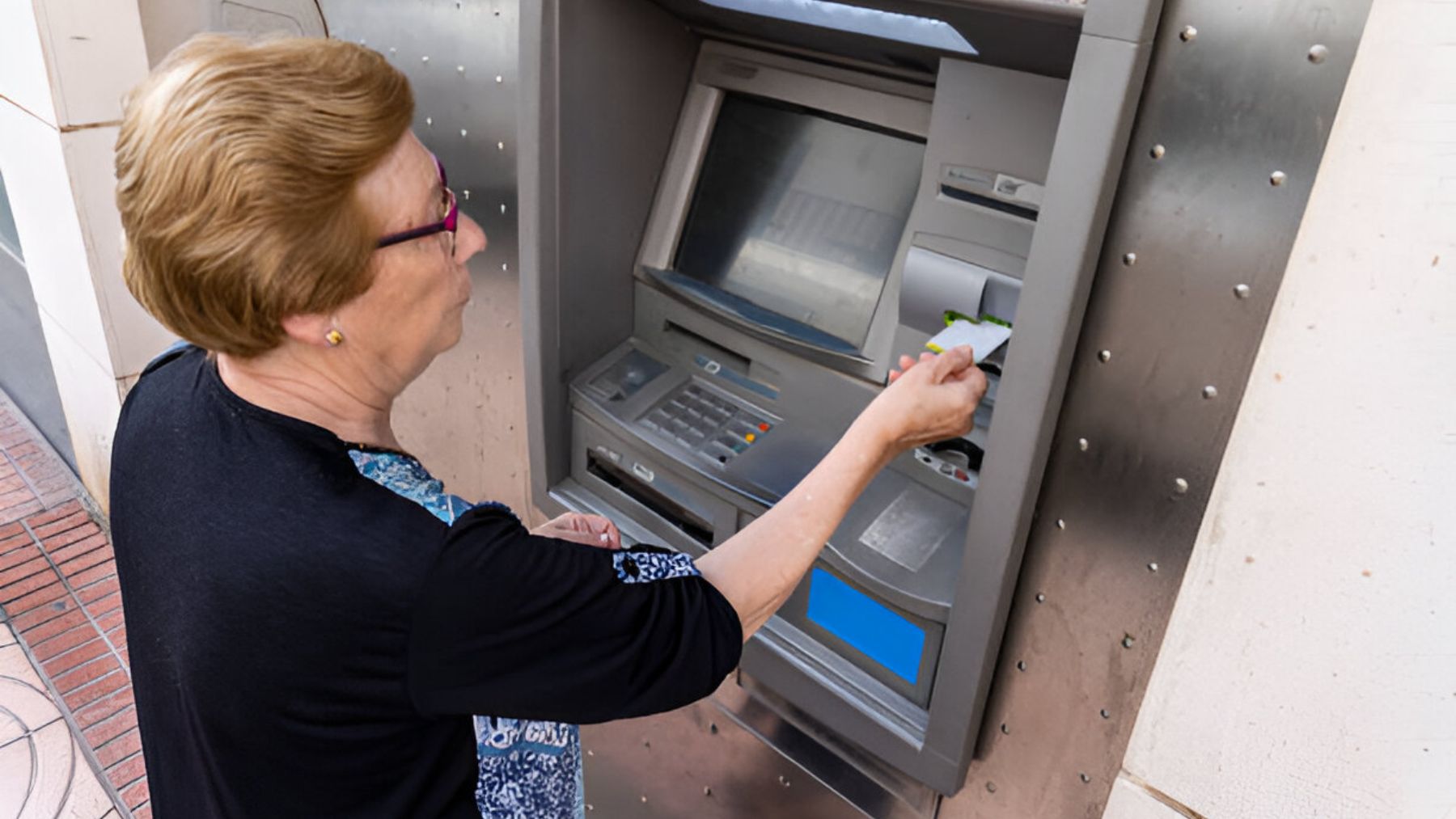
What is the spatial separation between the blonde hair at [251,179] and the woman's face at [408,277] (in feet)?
0.08

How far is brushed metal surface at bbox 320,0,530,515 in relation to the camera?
1983mm

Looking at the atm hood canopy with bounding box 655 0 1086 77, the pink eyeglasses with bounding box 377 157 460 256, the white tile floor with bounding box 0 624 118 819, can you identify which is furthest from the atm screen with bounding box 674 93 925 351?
the white tile floor with bounding box 0 624 118 819

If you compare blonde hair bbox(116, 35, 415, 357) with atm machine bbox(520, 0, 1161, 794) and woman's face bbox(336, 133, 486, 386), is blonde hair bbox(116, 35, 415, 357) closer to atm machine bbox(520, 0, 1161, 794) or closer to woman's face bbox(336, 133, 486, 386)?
woman's face bbox(336, 133, 486, 386)

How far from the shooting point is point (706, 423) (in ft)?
6.05

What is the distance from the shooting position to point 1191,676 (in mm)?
1297

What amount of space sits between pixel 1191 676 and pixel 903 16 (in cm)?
88

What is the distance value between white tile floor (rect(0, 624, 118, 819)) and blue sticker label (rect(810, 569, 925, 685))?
207 cm

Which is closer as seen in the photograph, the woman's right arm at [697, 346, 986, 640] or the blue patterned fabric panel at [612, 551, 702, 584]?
the blue patterned fabric panel at [612, 551, 702, 584]

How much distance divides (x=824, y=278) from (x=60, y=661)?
105 inches

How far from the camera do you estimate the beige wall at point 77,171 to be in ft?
9.30

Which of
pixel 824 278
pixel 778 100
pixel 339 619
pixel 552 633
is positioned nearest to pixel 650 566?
pixel 552 633

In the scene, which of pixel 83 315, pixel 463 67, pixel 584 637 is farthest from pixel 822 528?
pixel 83 315

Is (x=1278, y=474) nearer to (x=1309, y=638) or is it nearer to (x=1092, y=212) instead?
(x=1309, y=638)


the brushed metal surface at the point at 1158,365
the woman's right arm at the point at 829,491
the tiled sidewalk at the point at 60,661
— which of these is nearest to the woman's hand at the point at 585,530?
the woman's right arm at the point at 829,491
